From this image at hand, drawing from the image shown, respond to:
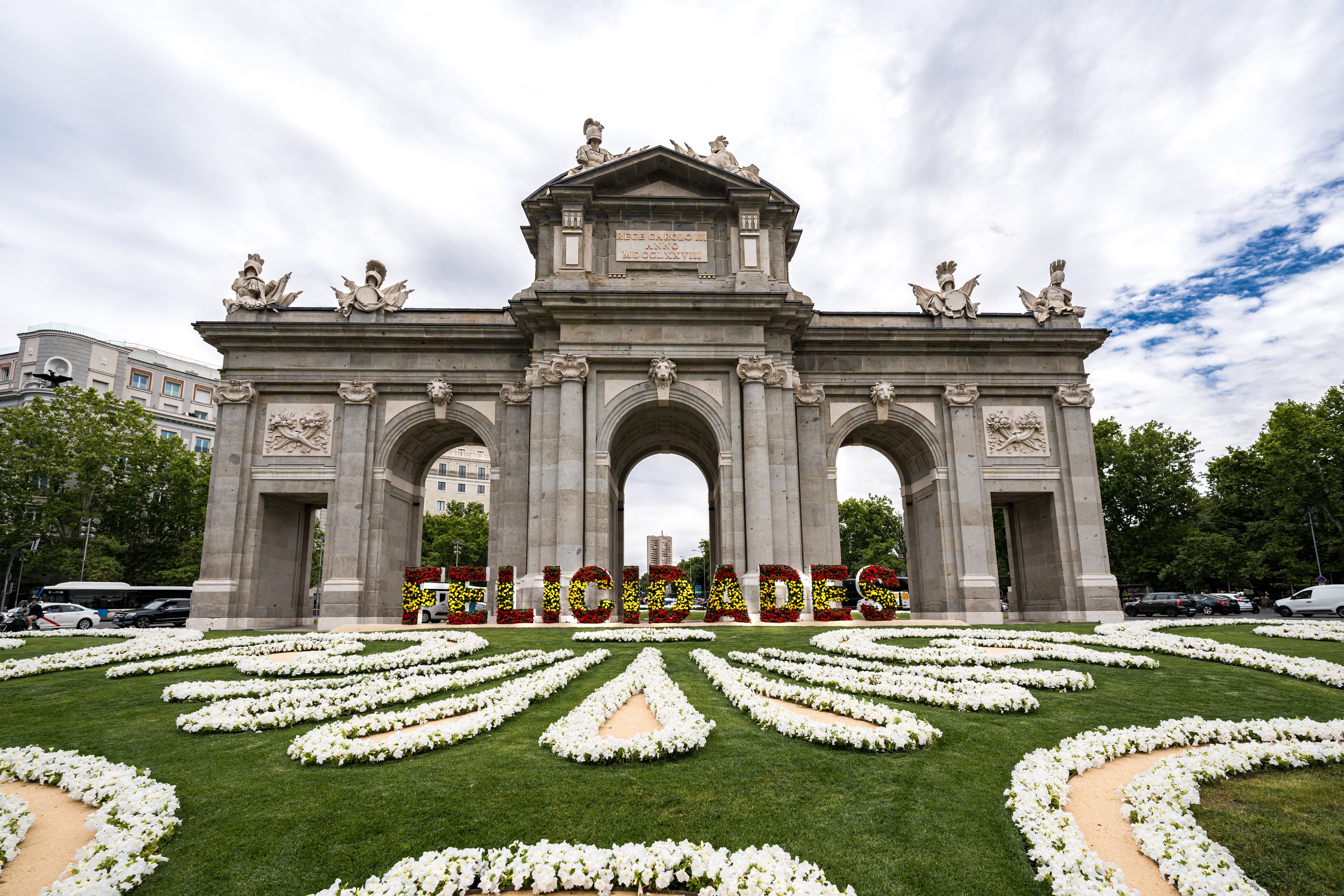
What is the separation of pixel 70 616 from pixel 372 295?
25826 mm

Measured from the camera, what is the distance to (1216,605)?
145ft

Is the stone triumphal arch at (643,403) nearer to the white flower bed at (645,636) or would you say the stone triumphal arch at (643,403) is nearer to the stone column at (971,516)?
the stone column at (971,516)

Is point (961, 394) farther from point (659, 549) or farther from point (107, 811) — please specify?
point (659, 549)

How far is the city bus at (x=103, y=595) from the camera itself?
137ft

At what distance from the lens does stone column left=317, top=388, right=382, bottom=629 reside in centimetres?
2606

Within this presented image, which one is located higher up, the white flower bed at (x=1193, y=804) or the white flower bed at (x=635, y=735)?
the white flower bed at (x=635, y=735)

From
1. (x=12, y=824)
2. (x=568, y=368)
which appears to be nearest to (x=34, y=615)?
(x=568, y=368)

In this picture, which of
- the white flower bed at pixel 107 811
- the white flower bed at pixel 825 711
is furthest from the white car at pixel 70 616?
the white flower bed at pixel 825 711

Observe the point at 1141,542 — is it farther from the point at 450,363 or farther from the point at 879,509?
the point at 450,363

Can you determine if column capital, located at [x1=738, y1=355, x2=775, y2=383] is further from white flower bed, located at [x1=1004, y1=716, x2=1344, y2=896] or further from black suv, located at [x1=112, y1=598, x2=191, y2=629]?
black suv, located at [x1=112, y1=598, x2=191, y2=629]

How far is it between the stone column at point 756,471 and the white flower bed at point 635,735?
543 inches

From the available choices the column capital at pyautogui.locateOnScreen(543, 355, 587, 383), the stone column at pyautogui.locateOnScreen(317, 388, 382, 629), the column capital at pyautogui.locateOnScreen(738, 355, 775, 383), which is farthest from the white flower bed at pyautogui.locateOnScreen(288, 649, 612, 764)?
the stone column at pyautogui.locateOnScreen(317, 388, 382, 629)

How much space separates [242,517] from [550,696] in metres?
21.8

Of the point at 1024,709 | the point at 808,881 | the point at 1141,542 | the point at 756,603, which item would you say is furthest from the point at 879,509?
the point at 808,881
